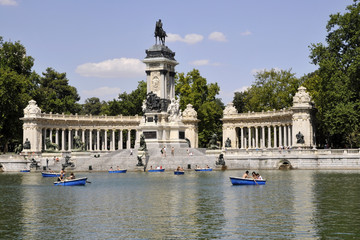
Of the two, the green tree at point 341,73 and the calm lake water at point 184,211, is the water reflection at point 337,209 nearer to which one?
the calm lake water at point 184,211

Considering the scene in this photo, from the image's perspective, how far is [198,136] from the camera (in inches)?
4899

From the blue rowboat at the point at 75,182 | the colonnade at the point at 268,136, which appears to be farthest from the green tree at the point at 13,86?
the blue rowboat at the point at 75,182

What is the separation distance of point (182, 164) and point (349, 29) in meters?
28.5

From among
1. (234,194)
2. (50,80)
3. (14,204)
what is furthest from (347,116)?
(50,80)

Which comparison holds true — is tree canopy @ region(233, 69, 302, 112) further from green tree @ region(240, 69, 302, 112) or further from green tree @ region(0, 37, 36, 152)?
green tree @ region(0, 37, 36, 152)

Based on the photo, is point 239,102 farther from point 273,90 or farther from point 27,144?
point 27,144

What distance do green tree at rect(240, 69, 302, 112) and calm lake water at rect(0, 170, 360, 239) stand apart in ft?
198

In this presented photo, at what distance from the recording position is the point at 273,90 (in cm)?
11862

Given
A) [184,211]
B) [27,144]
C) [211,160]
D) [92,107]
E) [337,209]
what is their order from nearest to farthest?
1. [337,209]
2. [184,211]
3. [211,160]
4. [27,144]
5. [92,107]

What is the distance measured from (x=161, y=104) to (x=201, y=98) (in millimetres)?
33254

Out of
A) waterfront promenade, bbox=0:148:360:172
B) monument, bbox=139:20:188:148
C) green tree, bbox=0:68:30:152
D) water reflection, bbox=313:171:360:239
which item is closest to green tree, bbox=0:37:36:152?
green tree, bbox=0:68:30:152

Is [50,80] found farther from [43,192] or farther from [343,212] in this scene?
[343,212]

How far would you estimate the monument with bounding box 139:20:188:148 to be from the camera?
9338cm

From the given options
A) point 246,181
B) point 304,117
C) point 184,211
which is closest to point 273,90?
point 304,117
